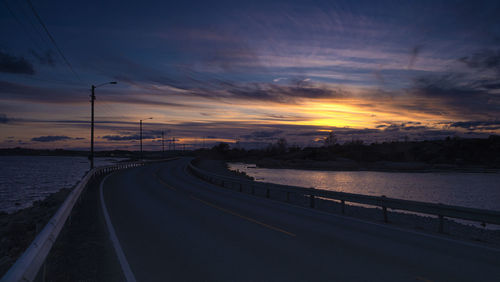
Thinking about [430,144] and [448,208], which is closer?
[448,208]

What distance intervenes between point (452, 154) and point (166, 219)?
421ft

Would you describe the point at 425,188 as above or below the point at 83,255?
below

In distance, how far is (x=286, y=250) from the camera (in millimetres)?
7613

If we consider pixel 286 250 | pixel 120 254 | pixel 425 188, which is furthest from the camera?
pixel 425 188

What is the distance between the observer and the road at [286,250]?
6.04 meters

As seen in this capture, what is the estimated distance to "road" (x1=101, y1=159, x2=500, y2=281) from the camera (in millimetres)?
6039

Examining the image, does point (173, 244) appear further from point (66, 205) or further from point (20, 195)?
point (20, 195)

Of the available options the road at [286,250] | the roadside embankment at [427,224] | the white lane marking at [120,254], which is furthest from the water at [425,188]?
the white lane marking at [120,254]

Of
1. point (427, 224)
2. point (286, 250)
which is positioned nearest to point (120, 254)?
point (286, 250)

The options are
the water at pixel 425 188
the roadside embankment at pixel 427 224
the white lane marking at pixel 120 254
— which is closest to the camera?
the white lane marking at pixel 120 254

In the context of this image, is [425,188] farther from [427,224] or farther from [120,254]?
[120,254]

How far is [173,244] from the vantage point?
8.16 m

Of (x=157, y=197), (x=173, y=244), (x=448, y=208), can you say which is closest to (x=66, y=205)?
(x=173, y=244)

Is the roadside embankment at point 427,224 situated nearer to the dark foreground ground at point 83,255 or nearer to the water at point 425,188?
the dark foreground ground at point 83,255
